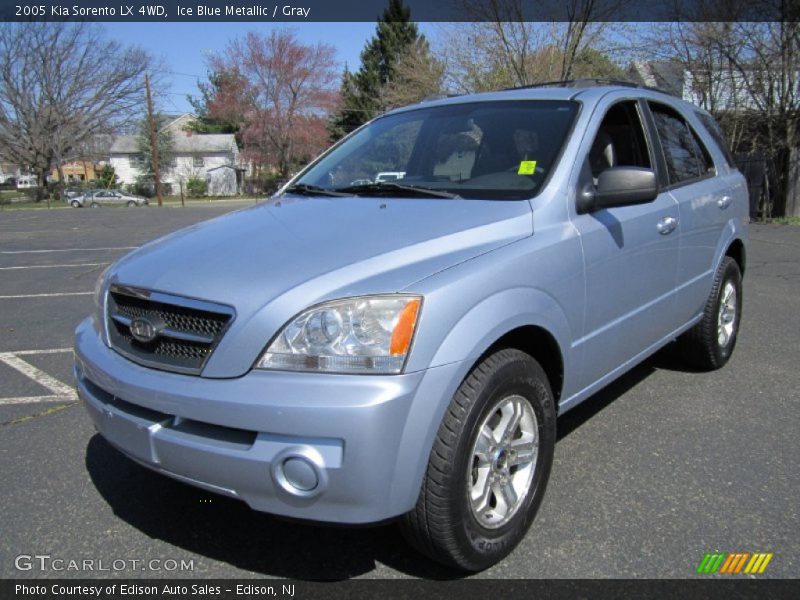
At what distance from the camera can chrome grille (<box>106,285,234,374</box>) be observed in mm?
2129

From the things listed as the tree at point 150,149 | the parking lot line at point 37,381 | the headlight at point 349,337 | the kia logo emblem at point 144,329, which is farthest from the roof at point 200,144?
the headlight at point 349,337

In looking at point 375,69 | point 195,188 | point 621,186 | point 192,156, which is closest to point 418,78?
point 621,186

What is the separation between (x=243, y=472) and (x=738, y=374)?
380 cm

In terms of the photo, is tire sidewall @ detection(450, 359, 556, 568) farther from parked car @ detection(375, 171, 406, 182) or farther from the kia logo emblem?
parked car @ detection(375, 171, 406, 182)

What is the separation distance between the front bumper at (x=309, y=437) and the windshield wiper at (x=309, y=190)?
4.80 feet

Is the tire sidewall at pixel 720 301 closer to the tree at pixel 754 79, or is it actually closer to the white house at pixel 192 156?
the tree at pixel 754 79

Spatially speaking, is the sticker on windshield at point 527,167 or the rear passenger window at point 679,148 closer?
the sticker on windshield at point 527,167

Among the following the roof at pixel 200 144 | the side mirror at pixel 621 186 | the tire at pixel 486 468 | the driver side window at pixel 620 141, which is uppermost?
the roof at pixel 200 144

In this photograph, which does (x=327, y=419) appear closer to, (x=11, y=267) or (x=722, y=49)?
(x=11, y=267)

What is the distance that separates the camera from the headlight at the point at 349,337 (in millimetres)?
1991

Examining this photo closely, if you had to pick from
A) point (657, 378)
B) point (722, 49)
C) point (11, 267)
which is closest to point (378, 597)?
point (657, 378)

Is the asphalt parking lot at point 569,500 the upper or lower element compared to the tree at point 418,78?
lower

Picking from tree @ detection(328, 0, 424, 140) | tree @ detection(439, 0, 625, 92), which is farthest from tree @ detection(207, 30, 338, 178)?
tree @ detection(439, 0, 625, 92)

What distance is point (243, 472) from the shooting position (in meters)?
2.00
